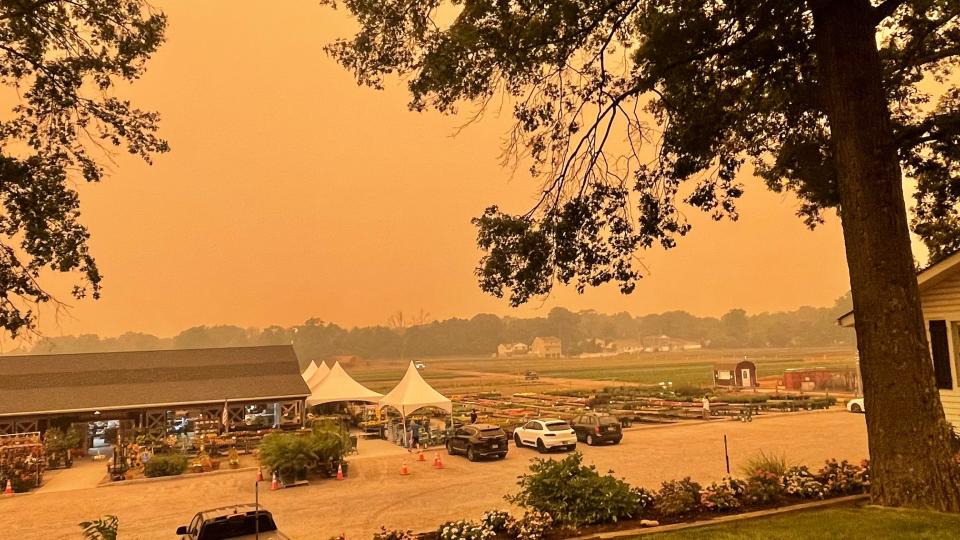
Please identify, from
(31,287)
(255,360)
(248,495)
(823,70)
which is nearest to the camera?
(823,70)

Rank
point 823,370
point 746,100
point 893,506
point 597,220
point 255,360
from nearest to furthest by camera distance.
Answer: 1. point 893,506
2. point 597,220
3. point 746,100
4. point 255,360
5. point 823,370

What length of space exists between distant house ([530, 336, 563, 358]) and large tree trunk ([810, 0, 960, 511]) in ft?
442

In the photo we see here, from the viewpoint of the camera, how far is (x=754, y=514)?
9172mm

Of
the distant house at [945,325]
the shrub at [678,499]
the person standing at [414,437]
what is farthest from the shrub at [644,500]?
the person standing at [414,437]

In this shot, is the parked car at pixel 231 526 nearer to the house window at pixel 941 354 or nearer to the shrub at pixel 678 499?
the shrub at pixel 678 499

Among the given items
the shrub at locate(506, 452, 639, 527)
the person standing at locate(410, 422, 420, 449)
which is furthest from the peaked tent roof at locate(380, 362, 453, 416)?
the shrub at locate(506, 452, 639, 527)

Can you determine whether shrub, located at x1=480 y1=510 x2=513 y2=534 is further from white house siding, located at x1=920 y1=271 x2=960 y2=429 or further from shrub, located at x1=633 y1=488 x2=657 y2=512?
white house siding, located at x1=920 y1=271 x2=960 y2=429

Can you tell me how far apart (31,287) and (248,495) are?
960 cm

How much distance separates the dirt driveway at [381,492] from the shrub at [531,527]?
3701 mm

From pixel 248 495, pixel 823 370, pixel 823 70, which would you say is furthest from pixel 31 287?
pixel 823 370

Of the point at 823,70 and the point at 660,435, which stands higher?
the point at 823,70

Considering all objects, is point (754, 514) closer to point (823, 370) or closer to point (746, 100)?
point (746, 100)

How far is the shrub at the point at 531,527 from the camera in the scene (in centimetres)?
851

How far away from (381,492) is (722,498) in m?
10.0
